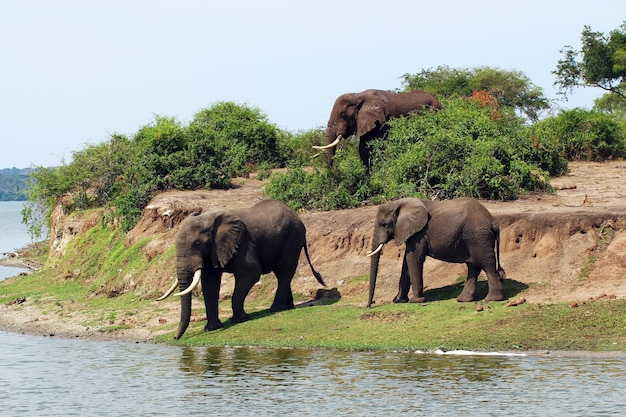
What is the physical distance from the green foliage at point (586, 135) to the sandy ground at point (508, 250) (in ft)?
13.9

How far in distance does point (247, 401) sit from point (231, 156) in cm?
1630

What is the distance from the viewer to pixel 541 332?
54.5 ft

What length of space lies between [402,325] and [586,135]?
1487cm

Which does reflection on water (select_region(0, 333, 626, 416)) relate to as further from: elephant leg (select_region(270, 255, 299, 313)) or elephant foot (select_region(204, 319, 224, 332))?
elephant leg (select_region(270, 255, 299, 313))

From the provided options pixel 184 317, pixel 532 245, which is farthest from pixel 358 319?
pixel 532 245

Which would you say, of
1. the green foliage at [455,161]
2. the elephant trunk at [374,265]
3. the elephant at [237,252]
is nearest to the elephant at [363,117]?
the green foliage at [455,161]

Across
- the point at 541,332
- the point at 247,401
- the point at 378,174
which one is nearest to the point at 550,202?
the point at 378,174

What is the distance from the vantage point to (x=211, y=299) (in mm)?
19328

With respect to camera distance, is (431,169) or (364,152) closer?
(431,169)

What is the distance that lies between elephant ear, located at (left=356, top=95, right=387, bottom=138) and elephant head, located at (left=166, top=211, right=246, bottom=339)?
804cm

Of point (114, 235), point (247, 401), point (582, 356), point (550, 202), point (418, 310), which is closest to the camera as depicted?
point (247, 401)

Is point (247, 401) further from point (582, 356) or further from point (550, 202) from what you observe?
point (550, 202)

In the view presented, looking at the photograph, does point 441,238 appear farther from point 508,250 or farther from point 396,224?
point 508,250

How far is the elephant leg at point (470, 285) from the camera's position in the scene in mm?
18248
